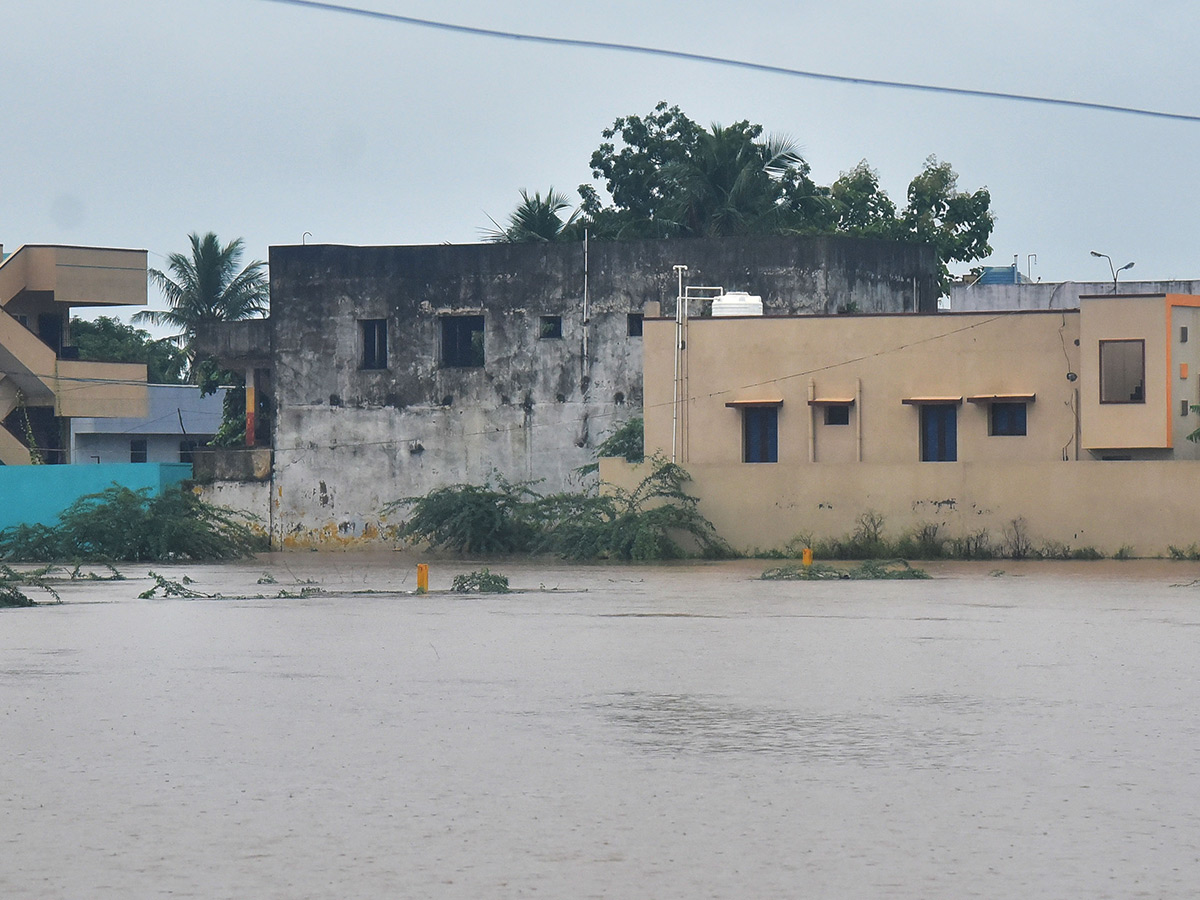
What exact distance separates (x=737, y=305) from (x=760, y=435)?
3.02 metres

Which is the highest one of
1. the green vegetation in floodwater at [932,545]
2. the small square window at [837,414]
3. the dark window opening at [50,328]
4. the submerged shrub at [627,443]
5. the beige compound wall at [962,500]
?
the dark window opening at [50,328]

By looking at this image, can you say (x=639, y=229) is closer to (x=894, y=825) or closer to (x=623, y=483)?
(x=623, y=483)

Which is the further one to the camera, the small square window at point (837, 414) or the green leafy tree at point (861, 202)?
the green leafy tree at point (861, 202)

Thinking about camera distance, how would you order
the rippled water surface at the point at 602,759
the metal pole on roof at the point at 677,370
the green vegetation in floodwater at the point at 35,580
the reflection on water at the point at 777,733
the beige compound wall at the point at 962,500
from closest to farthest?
the rippled water surface at the point at 602,759 < the reflection on water at the point at 777,733 < the green vegetation in floodwater at the point at 35,580 < the beige compound wall at the point at 962,500 < the metal pole on roof at the point at 677,370

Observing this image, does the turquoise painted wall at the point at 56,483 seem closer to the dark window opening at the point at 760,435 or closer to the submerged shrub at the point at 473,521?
the submerged shrub at the point at 473,521

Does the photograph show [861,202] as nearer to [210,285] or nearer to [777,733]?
[210,285]

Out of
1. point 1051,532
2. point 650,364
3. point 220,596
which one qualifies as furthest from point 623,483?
point 220,596

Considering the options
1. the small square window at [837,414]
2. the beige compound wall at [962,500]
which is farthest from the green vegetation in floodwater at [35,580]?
the small square window at [837,414]

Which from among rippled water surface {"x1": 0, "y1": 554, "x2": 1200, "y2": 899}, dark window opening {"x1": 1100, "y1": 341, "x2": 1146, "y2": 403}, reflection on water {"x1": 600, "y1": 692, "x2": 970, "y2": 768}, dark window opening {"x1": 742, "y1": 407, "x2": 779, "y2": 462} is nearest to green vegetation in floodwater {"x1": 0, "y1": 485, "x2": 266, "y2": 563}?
dark window opening {"x1": 742, "y1": 407, "x2": 779, "y2": 462}

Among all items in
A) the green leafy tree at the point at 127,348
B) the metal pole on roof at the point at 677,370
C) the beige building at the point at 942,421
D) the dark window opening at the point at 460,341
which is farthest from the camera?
the green leafy tree at the point at 127,348

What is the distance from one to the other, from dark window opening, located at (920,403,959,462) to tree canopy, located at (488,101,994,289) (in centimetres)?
1352

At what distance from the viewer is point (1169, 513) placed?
34.3 m

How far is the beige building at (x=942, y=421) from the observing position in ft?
114

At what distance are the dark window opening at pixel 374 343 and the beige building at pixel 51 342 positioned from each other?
13.3 m
